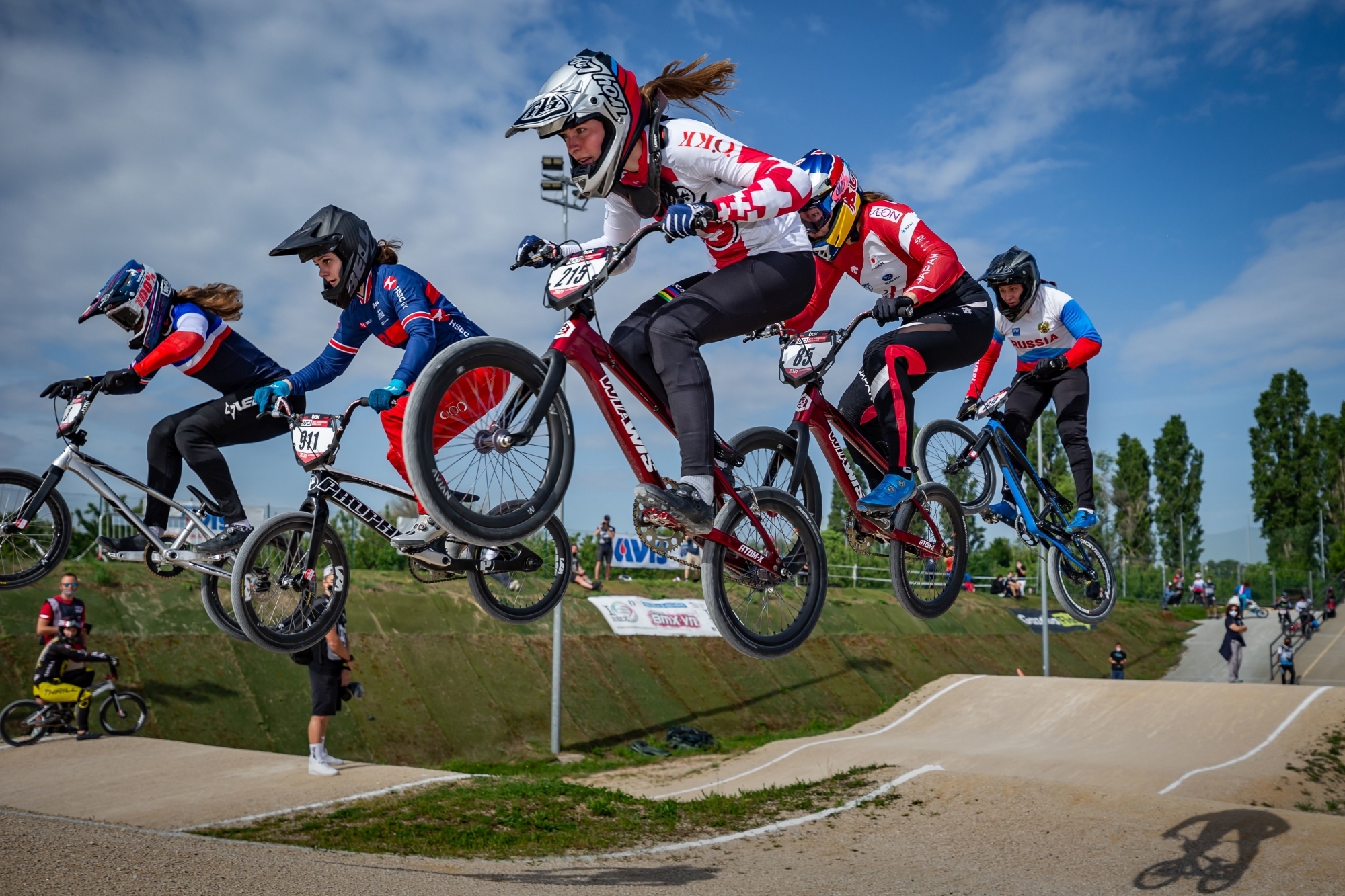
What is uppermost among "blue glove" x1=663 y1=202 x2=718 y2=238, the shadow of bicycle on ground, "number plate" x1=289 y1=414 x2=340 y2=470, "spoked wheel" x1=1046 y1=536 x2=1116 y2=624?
"blue glove" x1=663 y1=202 x2=718 y2=238

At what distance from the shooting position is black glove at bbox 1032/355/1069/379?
9.59 m

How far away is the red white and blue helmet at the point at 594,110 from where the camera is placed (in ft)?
21.2

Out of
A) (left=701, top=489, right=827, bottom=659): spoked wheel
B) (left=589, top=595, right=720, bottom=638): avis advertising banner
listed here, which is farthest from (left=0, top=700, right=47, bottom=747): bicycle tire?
(left=701, top=489, right=827, bottom=659): spoked wheel

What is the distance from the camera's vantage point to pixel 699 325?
265 inches

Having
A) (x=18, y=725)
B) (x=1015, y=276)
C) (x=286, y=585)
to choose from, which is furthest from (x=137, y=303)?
(x=18, y=725)

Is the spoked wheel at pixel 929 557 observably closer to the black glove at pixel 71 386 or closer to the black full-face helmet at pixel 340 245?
the black full-face helmet at pixel 340 245

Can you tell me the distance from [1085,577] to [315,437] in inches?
307

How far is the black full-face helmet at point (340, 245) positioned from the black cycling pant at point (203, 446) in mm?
2086

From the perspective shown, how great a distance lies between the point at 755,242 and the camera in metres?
7.37

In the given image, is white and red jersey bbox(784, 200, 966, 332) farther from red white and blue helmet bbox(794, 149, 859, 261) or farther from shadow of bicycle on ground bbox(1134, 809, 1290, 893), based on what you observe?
shadow of bicycle on ground bbox(1134, 809, 1290, 893)

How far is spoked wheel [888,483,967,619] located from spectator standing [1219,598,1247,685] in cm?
3474

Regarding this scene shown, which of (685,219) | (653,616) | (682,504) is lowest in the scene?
(653,616)

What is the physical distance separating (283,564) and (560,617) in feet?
90.1

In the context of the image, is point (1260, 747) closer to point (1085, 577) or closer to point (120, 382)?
point (1085, 577)
